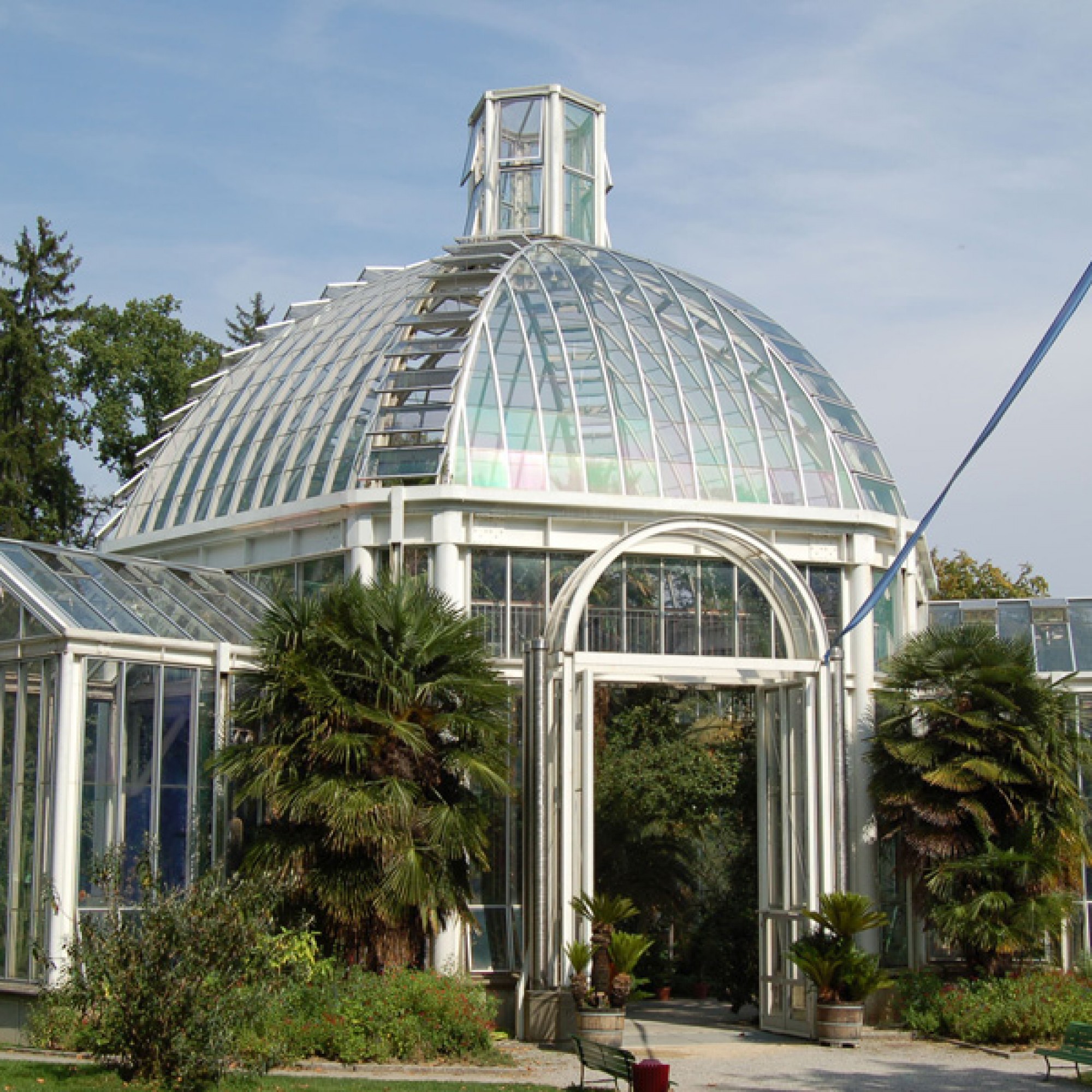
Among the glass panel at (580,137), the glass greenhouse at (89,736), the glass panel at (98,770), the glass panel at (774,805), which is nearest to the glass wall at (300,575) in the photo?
the glass greenhouse at (89,736)

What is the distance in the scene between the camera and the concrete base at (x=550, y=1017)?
2092 centimetres

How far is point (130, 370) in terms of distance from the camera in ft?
154

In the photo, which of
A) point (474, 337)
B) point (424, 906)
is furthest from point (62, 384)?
point (424, 906)

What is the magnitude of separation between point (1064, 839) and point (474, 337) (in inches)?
469

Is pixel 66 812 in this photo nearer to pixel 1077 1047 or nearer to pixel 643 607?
pixel 643 607

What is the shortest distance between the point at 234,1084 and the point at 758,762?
1136cm

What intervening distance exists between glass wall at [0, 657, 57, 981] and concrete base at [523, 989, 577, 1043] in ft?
20.7

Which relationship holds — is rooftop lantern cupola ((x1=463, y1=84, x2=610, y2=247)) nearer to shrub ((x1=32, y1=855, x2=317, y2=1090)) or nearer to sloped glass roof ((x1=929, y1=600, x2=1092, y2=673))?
sloped glass roof ((x1=929, y1=600, x2=1092, y2=673))

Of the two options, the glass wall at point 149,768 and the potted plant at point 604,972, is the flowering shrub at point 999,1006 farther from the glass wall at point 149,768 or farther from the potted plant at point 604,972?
the glass wall at point 149,768

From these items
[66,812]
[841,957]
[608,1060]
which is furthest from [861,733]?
[66,812]

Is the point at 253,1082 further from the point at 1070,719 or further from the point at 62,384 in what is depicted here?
the point at 62,384

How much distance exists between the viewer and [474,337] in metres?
26.1

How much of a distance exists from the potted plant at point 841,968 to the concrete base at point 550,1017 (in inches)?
127

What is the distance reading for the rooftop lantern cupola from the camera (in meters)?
32.8
